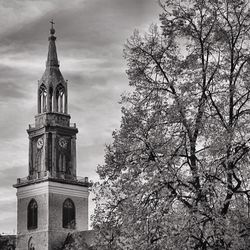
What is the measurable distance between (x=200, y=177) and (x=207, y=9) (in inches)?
204

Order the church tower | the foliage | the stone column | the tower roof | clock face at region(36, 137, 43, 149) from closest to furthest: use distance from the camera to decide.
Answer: the church tower, the foliage, the stone column, clock face at region(36, 137, 43, 149), the tower roof

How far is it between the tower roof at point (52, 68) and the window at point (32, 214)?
41.9ft

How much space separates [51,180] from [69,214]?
13.3ft

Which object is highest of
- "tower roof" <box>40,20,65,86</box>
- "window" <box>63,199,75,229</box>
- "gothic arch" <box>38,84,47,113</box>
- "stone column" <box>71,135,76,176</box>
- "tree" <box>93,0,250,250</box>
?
"tower roof" <box>40,20,65,86</box>

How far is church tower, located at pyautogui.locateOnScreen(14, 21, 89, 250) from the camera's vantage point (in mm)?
72375

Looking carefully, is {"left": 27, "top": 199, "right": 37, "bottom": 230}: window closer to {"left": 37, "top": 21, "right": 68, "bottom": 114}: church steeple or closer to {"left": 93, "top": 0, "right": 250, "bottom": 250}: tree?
{"left": 37, "top": 21, "right": 68, "bottom": 114}: church steeple

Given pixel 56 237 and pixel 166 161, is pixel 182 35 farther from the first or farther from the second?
pixel 56 237

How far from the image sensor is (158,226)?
19.5 meters

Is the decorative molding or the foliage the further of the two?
the foliage

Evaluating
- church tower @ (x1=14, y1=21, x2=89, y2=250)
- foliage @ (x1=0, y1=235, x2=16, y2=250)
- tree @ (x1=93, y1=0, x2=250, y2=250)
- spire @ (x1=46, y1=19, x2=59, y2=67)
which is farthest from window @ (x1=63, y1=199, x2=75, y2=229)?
tree @ (x1=93, y1=0, x2=250, y2=250)

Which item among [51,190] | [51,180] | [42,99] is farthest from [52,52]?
[51,190]

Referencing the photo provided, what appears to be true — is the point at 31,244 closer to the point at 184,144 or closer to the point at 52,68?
the point at 52,68

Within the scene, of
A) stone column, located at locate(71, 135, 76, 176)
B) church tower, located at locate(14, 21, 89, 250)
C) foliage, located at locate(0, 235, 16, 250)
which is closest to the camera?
church tower, located at locate(14, 21, 89, 250)

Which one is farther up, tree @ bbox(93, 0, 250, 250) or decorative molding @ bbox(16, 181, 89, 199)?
decorative molding @ bbox(16, 181, 89, 199)
